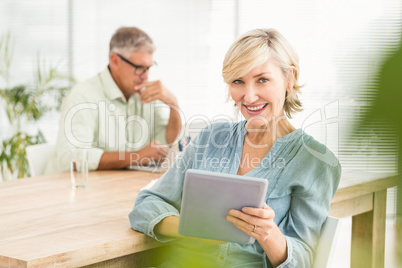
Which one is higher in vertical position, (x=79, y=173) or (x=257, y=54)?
(x=257, y=54)

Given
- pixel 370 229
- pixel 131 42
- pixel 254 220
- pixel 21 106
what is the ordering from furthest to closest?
1. pixel 21 106
2. pixel 131 42
3. pixel 370 229
4. pixel 254 220

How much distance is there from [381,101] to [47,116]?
497 cm

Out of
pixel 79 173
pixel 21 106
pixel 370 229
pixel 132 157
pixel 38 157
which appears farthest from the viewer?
pixel 21 106

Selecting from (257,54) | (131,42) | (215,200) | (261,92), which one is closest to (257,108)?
(261,92)

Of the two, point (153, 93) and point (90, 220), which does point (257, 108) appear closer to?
point (90, 220)

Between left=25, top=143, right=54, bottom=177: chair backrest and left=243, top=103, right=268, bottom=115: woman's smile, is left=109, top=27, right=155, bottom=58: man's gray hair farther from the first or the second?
left=243, top=103, right=268, bottom=115: woman's smile

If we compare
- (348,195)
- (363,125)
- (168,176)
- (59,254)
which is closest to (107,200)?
(168,176)

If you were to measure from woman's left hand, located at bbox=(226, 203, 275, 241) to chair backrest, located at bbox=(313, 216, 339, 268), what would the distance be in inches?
8.9

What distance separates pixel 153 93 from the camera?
282 cm

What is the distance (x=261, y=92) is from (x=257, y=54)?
0.11 metres

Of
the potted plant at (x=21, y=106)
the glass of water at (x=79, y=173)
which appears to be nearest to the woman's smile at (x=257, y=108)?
the glass of water at (x=79, y=173)

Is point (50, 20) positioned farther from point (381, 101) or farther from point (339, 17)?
point (381, 101)

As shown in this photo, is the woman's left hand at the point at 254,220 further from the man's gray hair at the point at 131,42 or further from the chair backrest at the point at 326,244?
the man's gray hair at the point at 131,42

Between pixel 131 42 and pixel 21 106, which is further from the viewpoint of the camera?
pixel 21 106
